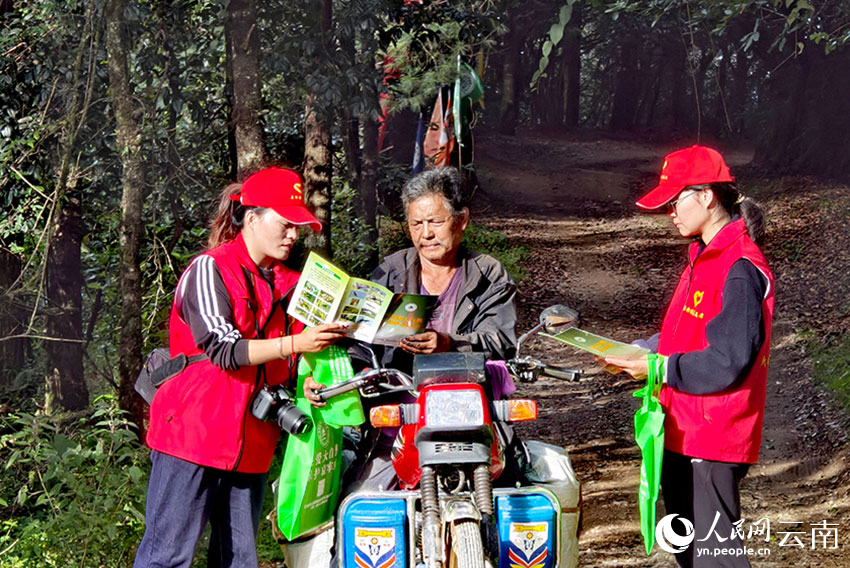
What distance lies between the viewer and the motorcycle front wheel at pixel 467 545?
2869 mm

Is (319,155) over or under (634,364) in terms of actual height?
over

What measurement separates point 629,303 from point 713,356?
34.3ft

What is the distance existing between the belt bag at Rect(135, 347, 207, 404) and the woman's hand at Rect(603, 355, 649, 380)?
1493mm

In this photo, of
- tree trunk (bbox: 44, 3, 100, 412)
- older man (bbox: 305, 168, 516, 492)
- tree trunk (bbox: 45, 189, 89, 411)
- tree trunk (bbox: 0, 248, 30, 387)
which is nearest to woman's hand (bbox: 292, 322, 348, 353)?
older man (bbox: 305, 168, 516, 492)

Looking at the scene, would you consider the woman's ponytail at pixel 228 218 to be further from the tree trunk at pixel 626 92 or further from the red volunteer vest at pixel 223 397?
the tree trunk at pixel 626 92

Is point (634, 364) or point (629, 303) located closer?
point (634, 364)

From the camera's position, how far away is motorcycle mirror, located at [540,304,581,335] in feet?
10.9

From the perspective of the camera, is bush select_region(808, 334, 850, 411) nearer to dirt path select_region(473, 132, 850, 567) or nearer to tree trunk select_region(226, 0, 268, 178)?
dirt path select_region(473, 132, 850, 567)

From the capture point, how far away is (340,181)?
11.3 meters

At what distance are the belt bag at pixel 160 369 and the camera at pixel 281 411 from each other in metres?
0.26

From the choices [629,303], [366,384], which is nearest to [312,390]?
[366,384]

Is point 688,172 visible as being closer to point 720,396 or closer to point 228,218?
point 720,396

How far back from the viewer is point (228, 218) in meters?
3.52

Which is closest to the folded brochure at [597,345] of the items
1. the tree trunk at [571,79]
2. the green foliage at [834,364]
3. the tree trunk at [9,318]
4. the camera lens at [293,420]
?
the camera lens at [293,420]
